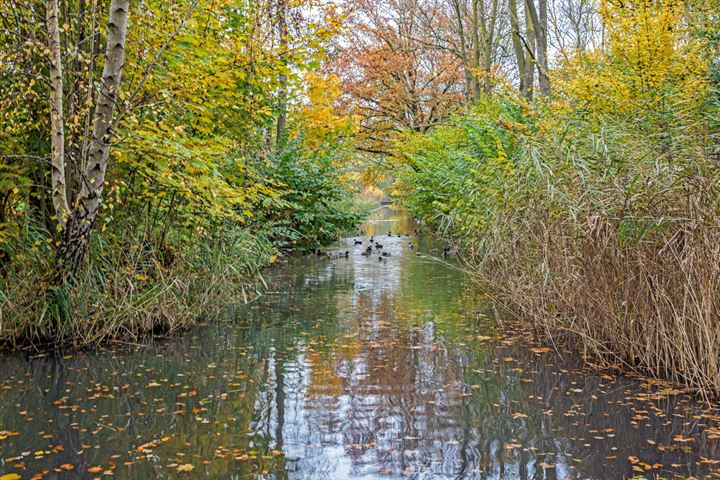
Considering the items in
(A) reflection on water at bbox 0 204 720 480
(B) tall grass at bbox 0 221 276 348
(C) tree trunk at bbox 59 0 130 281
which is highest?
(C) tree trunk at bbox 59 0 130 281

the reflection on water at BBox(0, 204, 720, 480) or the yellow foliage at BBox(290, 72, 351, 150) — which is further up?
the yellow foliage at BBox(290, 72, 351, 150)

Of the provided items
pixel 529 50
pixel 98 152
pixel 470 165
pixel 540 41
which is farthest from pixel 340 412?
pixel 529 50

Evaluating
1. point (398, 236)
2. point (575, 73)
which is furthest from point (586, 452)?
point (398, 236)

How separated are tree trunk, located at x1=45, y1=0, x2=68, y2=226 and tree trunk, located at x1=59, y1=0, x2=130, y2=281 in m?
0.21

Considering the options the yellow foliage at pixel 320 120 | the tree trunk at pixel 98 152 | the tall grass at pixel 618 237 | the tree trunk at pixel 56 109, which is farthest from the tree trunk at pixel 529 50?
the tree trunk at pixel 56 109

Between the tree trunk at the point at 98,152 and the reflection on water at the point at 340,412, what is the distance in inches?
48.1

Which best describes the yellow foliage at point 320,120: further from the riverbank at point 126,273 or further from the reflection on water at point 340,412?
the reflection on water at point 340,412

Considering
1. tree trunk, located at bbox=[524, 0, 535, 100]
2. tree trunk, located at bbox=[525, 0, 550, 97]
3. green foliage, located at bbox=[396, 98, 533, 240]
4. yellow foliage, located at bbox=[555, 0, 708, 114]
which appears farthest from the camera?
tree trunk, located at bbox=[524, 0, 535, 100]

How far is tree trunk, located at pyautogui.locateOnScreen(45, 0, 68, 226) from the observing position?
7.14 m

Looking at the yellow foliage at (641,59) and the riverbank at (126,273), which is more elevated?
the yellow foliage at (641,59)

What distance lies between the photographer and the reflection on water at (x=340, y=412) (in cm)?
479

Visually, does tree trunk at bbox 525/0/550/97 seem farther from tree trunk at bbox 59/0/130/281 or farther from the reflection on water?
tree trunk at bbox 59/0/130/281

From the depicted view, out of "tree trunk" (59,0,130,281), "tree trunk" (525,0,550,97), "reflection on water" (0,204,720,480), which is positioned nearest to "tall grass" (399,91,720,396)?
"reflection on water" (0,204,720,480)

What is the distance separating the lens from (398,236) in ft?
96.1
